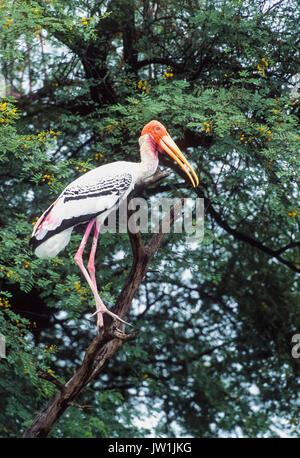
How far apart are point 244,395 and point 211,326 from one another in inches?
45.6

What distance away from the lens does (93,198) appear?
649cm

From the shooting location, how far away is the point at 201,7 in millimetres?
9602

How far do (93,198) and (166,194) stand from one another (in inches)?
170

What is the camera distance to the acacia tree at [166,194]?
8.41 meters

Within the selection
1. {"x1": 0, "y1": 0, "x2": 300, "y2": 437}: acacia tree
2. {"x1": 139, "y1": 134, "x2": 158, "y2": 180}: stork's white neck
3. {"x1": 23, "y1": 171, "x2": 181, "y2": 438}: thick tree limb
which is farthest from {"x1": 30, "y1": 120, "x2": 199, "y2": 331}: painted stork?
{"x1": 0, "y1": 0, "x2": 300, "y2": 437}: acacia tree

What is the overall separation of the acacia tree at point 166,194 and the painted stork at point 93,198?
1.06 meters

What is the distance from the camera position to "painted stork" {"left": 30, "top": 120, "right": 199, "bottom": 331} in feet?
21.0

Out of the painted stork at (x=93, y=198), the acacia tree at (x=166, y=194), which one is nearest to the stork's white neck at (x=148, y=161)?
the painted stork at (x=93, y=198)

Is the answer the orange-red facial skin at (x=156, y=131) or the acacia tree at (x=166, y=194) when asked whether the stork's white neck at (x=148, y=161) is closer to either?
the orange-red facial skin at (x=156, y=131)

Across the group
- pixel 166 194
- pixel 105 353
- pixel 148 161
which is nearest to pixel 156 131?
pixel 148 161
